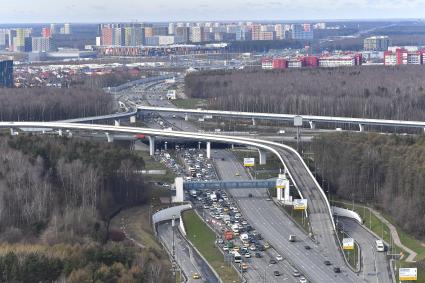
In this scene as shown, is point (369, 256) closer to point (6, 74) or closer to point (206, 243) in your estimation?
point (206, 243)

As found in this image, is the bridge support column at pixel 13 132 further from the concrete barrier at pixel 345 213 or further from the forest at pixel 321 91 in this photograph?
the concrete barrier at pixel 345 213

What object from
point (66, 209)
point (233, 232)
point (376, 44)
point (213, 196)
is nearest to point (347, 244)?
point (233, 232)

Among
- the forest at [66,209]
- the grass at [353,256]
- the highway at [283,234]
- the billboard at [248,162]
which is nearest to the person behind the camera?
the forest at [66,209]

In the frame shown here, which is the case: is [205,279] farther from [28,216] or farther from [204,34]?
[204,34]

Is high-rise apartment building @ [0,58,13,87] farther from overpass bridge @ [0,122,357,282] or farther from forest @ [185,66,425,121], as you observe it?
overpass bridge @ [0,122,357,282]

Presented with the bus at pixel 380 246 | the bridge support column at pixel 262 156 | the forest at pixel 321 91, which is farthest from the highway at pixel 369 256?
the forest at pixel 321 91
